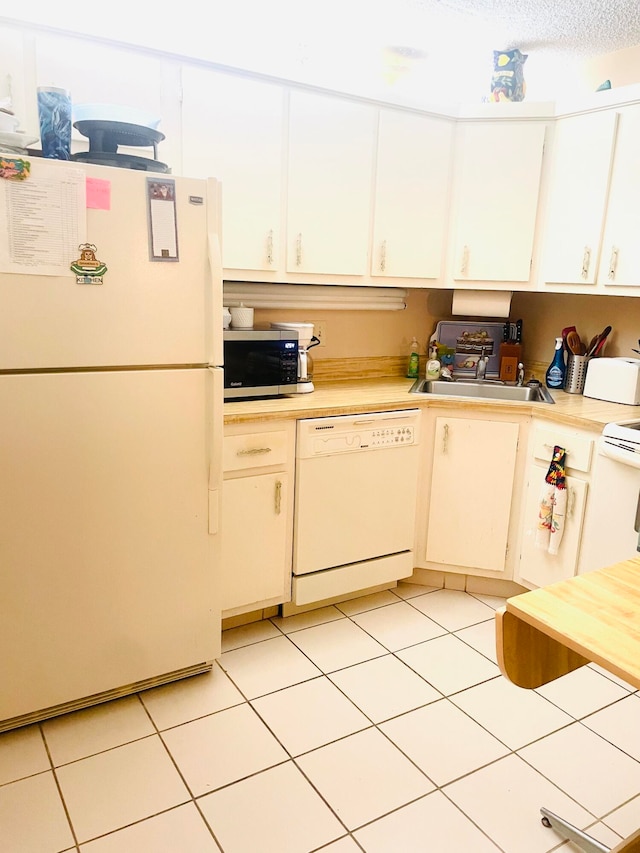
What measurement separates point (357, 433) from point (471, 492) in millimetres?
631

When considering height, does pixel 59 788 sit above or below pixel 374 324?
below

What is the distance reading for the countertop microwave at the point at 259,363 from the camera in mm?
2502

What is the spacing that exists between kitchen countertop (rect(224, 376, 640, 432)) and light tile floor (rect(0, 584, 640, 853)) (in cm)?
94

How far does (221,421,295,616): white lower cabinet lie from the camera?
2.40 meters

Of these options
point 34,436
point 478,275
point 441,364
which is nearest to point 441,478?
point 441,364

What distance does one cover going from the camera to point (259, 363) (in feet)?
8.45

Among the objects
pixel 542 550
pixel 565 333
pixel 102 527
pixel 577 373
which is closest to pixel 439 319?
pixel 565 333

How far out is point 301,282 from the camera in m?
2.73

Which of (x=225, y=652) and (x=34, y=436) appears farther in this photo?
(x=225, y=652)

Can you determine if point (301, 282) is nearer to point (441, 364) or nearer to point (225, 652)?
point (441, 364)

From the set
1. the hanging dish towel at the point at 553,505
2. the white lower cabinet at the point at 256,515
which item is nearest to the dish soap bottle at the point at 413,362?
the hanging dish towel at the point at 553,505

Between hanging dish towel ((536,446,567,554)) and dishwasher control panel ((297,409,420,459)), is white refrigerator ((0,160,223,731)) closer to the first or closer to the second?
dishwasher control panel ((297,409,420,459))

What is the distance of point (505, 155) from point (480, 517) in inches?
64.5

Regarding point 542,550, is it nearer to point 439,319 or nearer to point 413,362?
point 413,362
